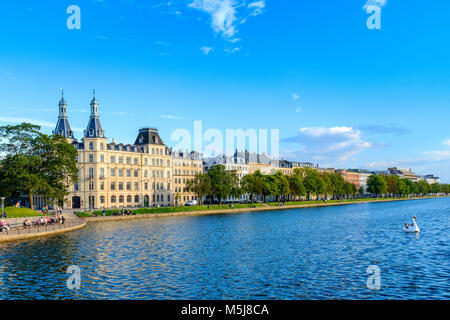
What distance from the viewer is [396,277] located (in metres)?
32.7

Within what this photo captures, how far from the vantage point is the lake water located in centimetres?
2877

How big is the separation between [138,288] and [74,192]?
325 feet

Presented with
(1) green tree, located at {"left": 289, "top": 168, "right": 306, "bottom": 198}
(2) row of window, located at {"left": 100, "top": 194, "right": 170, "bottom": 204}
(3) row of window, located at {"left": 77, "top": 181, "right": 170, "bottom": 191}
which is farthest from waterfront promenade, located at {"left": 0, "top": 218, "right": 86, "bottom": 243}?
(1) green tree, located at {"left": 289, "top": 168, "right": 306, "bottom": 198}

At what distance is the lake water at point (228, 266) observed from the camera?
28766mm

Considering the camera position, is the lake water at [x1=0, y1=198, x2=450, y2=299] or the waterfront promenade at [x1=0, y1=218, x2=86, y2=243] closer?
the lake water at [x1=0, y1=198, x2=450, y2=299]

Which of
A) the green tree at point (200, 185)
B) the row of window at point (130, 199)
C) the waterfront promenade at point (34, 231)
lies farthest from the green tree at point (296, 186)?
the waterfront promenade at point (34, 231)

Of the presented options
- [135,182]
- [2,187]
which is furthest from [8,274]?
[135,182]

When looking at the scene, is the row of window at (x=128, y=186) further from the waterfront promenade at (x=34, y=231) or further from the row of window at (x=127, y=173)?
the waterfront promenade at (x=34, y=231)

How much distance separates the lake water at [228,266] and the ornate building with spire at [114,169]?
209 ft

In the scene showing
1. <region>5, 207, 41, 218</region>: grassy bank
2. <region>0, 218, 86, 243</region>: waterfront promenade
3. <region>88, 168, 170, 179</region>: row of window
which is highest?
<region>88, 168, 170, 179</region>: row of window

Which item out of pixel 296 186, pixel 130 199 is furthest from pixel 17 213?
pixel 296 186

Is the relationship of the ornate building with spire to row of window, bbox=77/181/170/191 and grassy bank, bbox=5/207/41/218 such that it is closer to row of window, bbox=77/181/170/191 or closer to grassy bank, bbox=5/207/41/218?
row of window, bbox=77/181/170/191

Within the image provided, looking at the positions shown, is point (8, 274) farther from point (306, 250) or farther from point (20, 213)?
point (20, 213)
